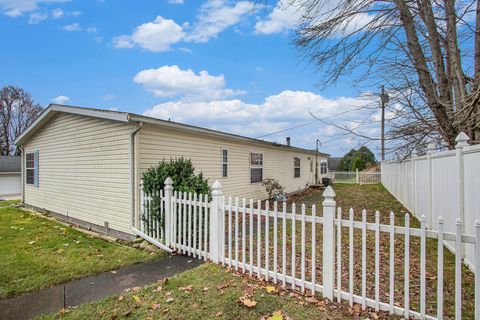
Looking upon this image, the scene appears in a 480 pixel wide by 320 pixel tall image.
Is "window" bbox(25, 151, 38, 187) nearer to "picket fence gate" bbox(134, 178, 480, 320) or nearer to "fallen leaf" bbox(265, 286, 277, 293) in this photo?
"picket fence gate" bbox(134, 178, 480, 320)

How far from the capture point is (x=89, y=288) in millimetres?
4250

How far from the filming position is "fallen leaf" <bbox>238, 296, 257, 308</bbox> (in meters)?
3.42

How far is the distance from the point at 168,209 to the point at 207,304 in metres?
2.67

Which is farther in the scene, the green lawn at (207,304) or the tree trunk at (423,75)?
the tree trunk at (423,75)

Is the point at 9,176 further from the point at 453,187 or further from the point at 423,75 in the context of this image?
the point at 453,187

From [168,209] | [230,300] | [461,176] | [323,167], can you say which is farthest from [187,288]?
[323,167]

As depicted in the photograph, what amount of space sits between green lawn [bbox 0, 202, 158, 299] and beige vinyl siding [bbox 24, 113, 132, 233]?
0.75 meters

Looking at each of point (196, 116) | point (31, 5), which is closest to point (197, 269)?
point (31, 5)

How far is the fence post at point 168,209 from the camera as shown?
5.80 meters

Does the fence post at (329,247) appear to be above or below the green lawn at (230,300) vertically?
above

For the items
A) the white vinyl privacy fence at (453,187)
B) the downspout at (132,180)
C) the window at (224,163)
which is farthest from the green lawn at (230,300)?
the window at (224,163)

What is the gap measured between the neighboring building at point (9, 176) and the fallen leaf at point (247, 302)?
29.4m

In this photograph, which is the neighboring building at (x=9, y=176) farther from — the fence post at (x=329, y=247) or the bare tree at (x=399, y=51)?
the fence post at (x=329, y=247)

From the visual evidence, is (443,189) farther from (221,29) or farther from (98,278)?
(221,29)
